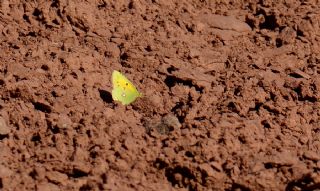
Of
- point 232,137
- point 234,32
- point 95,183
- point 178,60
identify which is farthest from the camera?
point 234,32

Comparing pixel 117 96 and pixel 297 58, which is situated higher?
pixel 297 58

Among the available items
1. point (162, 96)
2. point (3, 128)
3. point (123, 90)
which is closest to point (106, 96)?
point (123, 90)

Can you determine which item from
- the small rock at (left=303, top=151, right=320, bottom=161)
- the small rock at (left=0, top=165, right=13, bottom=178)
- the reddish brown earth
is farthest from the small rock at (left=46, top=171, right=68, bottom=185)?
the small rock at (left=303, top=151, right=320, bottom=161)

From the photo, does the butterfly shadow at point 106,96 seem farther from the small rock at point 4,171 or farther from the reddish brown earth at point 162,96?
the small rock at point 4,171

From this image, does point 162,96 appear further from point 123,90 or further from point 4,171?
point 4,171

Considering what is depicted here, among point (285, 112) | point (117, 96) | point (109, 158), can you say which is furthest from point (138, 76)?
point (285, 112)

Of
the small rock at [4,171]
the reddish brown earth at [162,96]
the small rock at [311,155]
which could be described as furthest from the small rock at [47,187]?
the small rock at [311,155]

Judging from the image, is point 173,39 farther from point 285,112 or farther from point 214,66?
point 285,112

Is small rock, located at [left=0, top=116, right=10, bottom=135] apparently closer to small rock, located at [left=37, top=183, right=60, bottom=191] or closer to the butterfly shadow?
small rock, located at [left=37, top=183, right=60, bottom=191]

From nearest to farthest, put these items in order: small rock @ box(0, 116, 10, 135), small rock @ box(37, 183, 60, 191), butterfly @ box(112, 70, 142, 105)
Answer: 1. small rock @ box(37, 183, 60, 191)
2. small rock @ box(0, 116, 10, 135)
3. butterfly @ box(112, 70, 142, 105)
